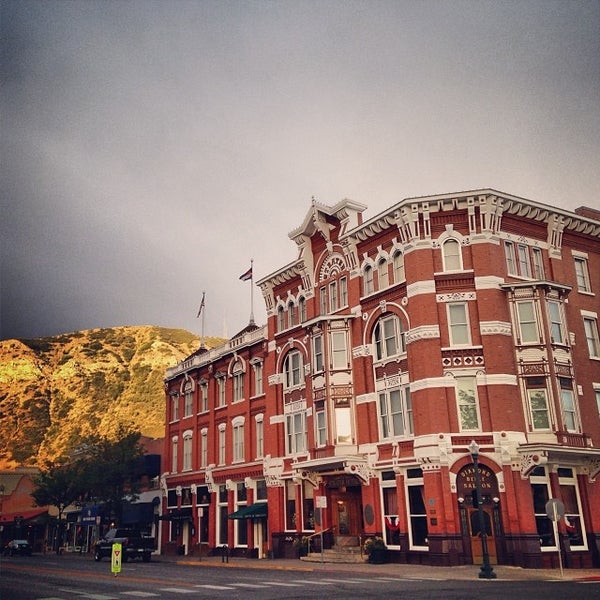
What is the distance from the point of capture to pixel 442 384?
31203 mm

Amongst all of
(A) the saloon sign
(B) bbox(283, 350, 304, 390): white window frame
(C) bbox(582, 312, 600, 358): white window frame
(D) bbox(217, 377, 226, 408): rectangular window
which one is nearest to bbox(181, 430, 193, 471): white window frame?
(D) bbox(217, 377, 226, 408): rectangular window

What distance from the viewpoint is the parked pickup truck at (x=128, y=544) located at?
128ft

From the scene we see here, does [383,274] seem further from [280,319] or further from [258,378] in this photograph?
[258,378]

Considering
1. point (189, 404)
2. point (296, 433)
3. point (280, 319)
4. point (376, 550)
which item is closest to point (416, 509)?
point (376, 550)

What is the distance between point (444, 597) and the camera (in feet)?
53.5

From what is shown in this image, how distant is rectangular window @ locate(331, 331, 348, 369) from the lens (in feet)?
121

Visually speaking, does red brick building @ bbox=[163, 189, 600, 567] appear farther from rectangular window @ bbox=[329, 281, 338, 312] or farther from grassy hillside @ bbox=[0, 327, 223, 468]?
grassy hillside @ bbox=[0, 327, 223, 468]

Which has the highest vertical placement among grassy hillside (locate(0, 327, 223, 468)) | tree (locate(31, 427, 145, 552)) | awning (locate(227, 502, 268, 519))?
grassy hillside (locate(0, 327, 223, 468))

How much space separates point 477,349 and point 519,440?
4.58 m

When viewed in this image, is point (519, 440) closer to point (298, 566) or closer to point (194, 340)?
point (298, 566)

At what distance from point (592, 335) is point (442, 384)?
1018 centimetres

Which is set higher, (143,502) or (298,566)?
(143,502)

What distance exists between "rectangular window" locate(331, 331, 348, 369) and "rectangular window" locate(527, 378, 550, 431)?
10225mm

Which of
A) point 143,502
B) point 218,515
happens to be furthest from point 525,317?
point 143,502
